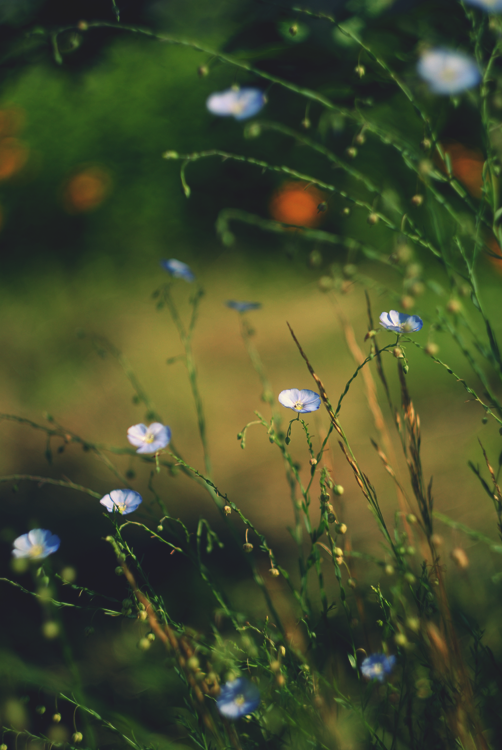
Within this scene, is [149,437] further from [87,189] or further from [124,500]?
[87,189]

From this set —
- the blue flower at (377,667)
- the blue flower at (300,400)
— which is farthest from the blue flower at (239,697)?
the blue flower at (300,400)

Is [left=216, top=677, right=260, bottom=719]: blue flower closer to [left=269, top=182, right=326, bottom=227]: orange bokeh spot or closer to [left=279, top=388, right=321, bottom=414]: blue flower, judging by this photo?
[left=279, top=388, right=321, bottom=414]: blue flower

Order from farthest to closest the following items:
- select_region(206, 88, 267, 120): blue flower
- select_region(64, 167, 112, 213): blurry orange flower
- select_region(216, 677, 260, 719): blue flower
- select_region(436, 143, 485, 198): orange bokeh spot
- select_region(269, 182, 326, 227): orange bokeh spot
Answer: select_region(64, 167, 112, 213): blurry orange flower, select_region(269, 182, 326, 227): orange bokeh spot, select_region(436, 143, 485, 198): orange bokeh spot, select_region(206, 88, 267, 120): blue flower, select_region(216, 677, 260, 719): blue flower

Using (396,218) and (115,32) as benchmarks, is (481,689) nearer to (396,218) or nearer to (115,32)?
(115,32)

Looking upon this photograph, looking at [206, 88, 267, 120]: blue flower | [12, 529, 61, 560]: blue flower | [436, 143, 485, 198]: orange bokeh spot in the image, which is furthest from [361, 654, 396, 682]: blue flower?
[436, 143, 485, 198]: orange bokeh spot

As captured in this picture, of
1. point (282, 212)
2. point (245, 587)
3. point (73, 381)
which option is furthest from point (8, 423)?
point (282, 212)

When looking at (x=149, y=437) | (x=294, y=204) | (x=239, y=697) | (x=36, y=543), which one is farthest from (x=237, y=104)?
(x=294, y=204)

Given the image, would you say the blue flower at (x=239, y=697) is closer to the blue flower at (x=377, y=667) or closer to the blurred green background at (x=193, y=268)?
the blue flower at (x=377, y=667)
